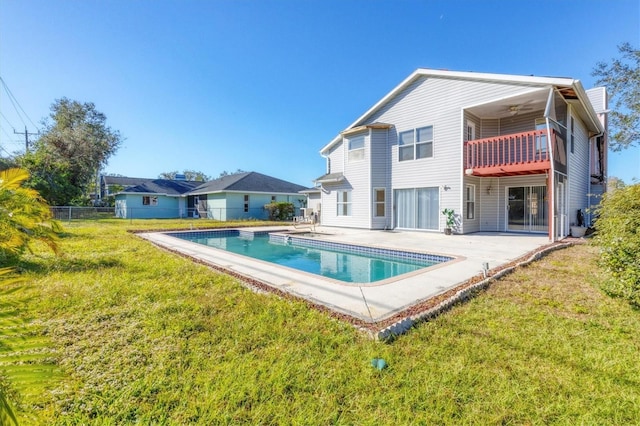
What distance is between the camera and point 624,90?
64.7ft

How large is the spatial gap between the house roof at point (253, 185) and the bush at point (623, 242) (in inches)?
922

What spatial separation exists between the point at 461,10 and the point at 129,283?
15366mm

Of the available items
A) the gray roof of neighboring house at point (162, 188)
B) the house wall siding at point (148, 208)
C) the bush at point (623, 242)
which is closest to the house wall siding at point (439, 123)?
the bush at point (623, 242)

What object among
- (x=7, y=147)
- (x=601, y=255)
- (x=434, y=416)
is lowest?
(x=434, y=416)

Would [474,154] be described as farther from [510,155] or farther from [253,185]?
[253,185]

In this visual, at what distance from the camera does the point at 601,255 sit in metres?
4.58

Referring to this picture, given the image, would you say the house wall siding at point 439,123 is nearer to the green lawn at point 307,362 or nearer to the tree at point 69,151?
the green lawn at point 307,362

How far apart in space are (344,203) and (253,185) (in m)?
12.7

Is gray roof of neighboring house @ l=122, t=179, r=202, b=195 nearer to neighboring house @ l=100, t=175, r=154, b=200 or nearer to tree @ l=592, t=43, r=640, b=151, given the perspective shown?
neighboring house @ l=100, t=175, r=154, b=200

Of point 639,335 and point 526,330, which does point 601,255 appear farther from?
point 526,330

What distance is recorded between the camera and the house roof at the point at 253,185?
25.5 m

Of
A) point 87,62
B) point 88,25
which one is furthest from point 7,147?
point 88,25

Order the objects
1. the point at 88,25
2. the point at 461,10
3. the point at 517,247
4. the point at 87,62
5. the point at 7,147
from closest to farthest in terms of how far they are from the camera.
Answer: the point at 517,247 → the point at 88,25 → the point at 461,10 → the point at 87,62 → the point at 7,147

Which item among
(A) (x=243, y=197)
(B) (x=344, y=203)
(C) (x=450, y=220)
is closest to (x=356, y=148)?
(B) (x=344, y=203)
